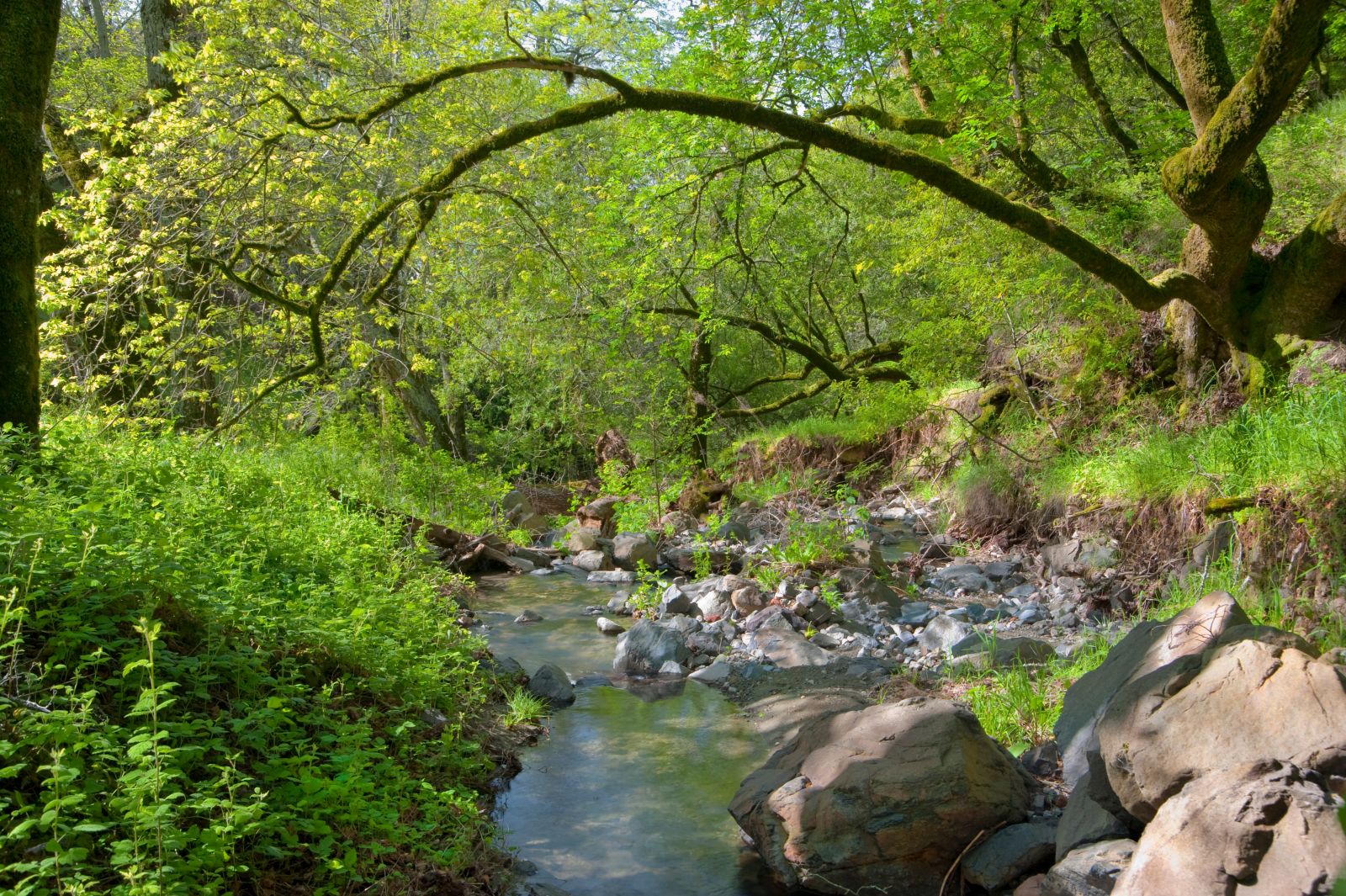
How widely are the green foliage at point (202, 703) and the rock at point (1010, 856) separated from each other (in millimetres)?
2189

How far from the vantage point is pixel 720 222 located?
364 inches

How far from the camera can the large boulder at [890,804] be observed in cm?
395

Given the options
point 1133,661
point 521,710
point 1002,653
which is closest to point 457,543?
point 521,710

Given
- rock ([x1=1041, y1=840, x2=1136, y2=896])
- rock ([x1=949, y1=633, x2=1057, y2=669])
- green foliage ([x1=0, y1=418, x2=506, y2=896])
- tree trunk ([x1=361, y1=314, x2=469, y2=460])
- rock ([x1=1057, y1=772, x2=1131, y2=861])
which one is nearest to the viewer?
green foliage ([x1=0, y1=418, x2=506, y2=896])

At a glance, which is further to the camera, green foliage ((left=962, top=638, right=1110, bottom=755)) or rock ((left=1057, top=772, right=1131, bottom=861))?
green foliage ((left=962, top=638, right=1110, bottom=755))

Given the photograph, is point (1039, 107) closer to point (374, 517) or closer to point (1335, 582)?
point (1335, 582)

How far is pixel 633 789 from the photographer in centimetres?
518

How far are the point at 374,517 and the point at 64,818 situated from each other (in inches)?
221

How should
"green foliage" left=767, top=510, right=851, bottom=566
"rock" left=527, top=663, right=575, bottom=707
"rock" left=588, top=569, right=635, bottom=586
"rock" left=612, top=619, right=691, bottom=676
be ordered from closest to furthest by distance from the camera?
1. "rock" left=527, top=663, right=575, bottom=707
2. "rock" left=612, top=619, right=691, bottom=676
3. "green foliage" left=767, top=510, right=851, bottom=566
4. "rock" left=588, top=569, right=635, bottom=586

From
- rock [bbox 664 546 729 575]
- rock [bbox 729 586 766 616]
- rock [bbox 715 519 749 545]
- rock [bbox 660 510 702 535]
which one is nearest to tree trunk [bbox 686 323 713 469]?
rock [bbox 660 510 702 535]

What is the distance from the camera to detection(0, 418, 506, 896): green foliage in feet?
8.64

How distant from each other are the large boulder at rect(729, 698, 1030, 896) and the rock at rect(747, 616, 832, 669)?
8.83 feet

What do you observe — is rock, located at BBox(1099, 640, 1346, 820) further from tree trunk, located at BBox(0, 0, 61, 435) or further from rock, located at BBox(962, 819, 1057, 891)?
tree trunk, located at BBox(0, 0, 61, 435)

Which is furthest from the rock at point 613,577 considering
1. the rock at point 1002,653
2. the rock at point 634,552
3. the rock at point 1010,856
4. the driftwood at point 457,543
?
the rock at point 1010,856
